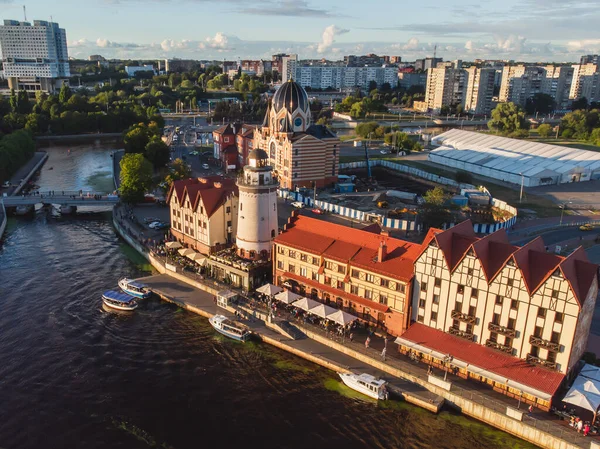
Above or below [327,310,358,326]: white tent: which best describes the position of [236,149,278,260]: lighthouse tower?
above

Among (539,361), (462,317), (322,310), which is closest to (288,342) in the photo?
(322,310)

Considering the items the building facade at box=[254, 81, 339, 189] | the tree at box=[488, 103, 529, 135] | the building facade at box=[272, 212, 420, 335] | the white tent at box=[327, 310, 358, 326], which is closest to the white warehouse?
the building facade at box=[254, 81, 339, 189]

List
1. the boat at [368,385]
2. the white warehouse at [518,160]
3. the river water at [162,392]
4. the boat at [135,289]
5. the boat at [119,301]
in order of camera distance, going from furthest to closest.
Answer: the white warehouse at [518,160] → the boat at [135,289] → the boat at [119,301] → the boat at [368,385] → the river water at [162,392]

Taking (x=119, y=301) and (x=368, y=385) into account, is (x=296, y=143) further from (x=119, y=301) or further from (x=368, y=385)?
(x=368, y=385)

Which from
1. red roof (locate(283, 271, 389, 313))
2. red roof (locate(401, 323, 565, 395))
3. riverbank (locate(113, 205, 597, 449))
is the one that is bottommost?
riverbank (locate(113, 205, 597, 449))

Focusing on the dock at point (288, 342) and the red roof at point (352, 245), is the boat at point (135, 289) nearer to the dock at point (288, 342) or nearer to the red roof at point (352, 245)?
the dock at point (288, 342)

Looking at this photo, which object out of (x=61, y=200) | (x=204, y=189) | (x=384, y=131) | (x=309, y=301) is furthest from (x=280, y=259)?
(x=384, y=131)

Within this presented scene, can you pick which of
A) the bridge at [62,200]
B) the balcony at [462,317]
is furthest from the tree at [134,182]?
the balcony at [462,317]

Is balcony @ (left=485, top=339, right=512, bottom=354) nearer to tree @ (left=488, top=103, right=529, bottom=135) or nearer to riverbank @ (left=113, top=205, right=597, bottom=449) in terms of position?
riverbank @ (left=113, top=205, right=597, bottom=449)
